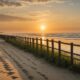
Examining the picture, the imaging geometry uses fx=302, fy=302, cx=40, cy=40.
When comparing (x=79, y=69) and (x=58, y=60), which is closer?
(x=79, y=69)

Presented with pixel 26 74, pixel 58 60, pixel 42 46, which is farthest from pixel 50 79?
pixel 42 46

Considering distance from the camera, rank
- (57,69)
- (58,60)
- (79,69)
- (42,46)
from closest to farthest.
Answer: (79,69) → (57,69) → (58,60) → (42,46)

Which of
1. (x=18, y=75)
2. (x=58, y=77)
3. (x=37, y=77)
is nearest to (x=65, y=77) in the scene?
(x=58, y=77)

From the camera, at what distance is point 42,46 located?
25188mm

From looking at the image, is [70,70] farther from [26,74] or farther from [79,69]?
[26,74]

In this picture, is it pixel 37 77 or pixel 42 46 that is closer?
pixel 37 77

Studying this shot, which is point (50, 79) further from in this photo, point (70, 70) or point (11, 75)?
point (70, 70)

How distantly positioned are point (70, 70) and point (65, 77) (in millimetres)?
2103

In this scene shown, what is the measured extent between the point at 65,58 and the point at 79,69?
10.0ft

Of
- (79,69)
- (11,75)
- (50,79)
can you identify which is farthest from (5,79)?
(79,69)

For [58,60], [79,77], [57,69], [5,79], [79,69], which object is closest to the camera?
[5,79]

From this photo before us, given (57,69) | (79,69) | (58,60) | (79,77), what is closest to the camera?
(79,77)

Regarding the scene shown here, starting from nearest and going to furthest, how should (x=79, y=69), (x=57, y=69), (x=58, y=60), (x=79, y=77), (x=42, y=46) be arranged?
(x=79, y=77)
(x=79, y=69)
(x=57, y=69)
(x=58, y=60)
(x=42, y=46)

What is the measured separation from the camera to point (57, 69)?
53.9ft
